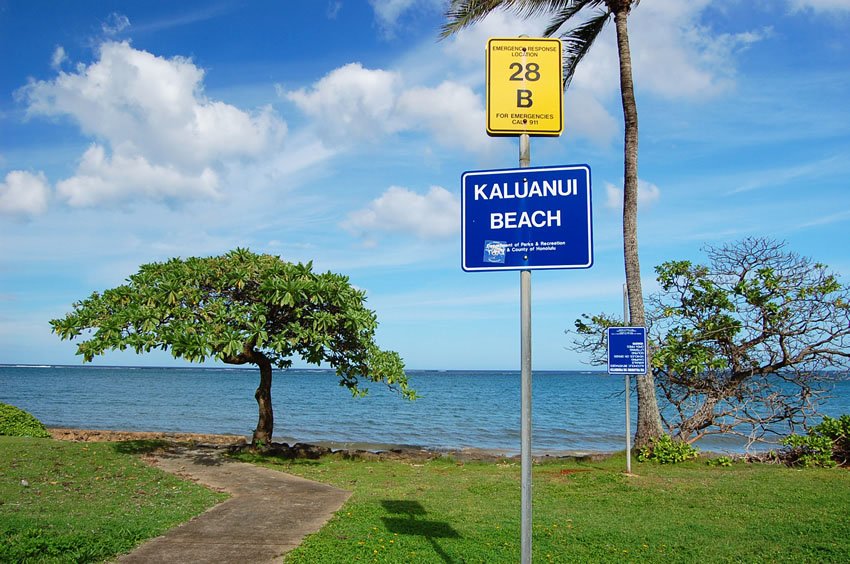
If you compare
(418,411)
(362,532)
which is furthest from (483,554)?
(418,411)

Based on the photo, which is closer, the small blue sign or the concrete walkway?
the concrete walkway

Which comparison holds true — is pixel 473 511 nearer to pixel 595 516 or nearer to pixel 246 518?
pixel 595 516

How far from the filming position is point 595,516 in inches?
325

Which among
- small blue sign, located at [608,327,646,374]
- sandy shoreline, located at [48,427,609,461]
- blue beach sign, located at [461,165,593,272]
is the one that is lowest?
sandy shoreline, located at [48,427,609,461]

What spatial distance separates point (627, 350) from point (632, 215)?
3.81 metres

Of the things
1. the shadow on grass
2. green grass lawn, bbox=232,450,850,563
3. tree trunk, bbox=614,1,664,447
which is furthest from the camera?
tree trunk, bbox=614,1,664,447

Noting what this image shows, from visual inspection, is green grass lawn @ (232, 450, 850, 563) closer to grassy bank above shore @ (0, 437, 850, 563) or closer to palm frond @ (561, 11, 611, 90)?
grassy bank above shore @ (0, 437, 850, 563)

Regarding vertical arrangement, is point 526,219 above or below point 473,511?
above

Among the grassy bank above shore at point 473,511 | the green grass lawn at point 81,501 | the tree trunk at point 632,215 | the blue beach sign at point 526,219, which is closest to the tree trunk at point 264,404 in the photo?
the grassy bank above shore at point 473,511

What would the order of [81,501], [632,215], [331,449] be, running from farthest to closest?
1. [331,449]
2. [632,215]
3. [81,501]

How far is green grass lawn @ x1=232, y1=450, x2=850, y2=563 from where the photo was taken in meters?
6.41

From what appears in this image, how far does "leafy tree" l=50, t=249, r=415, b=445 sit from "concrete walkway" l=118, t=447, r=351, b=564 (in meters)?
2.01

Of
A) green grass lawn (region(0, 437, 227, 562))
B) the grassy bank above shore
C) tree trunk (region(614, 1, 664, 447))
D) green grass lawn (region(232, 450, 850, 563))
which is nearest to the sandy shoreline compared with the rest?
tree trunk (region(614, 1, 664, 447))

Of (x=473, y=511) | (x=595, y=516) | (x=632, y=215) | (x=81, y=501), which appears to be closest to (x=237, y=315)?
(x=81, y=501)
